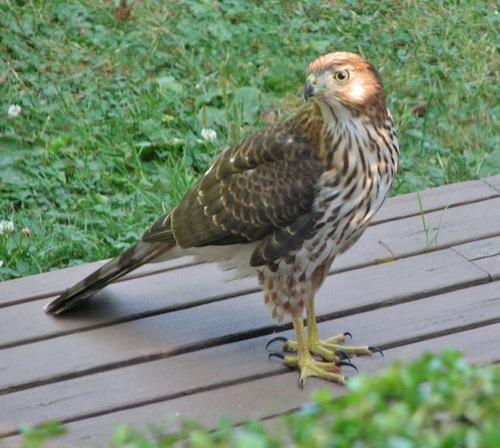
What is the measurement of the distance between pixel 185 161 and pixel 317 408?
443 cm

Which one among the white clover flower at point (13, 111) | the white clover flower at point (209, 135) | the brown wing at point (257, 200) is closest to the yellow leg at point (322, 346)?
the brown wing at point (257, 200)

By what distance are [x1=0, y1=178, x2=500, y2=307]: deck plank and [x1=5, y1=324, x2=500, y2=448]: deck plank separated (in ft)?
3.32

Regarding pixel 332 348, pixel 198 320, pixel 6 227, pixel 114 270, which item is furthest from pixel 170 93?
pixel 332 348

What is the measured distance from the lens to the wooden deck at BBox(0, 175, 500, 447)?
189 inches

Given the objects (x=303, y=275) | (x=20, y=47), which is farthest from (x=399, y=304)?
(x=20, y=47)

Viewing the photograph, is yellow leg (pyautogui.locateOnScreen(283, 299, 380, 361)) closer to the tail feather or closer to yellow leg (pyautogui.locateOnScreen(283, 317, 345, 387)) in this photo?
yellow leg (pyautogui.locateOnScreen(283, 317, 345, 387))

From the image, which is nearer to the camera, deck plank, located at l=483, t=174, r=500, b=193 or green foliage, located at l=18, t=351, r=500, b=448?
green foliage, located at l=18, t=351, r=500, b=448

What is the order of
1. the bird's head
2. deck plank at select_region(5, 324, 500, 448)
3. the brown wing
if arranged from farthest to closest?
1. the brown wing
2. the bird's head
3. deck plank at select_region(5, 324, 500, 448)

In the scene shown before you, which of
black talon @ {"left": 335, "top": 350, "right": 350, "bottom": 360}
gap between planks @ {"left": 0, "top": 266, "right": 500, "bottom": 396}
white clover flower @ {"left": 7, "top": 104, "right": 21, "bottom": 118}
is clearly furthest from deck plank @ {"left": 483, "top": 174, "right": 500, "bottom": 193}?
white clover flower @ {"left": 7, "top": 104, "right": 21, "bottom": 118}

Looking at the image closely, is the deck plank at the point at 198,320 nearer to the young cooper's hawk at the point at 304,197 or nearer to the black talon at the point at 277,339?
the black talon at the point at 277,339

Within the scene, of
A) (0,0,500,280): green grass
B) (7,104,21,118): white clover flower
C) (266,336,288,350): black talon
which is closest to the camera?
(266,336,288,350): black talon

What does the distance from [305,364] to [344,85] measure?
3.50 feet

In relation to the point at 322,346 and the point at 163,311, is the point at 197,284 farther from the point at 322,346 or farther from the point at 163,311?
the point at 322,346

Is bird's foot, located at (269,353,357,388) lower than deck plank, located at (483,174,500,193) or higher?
lower
